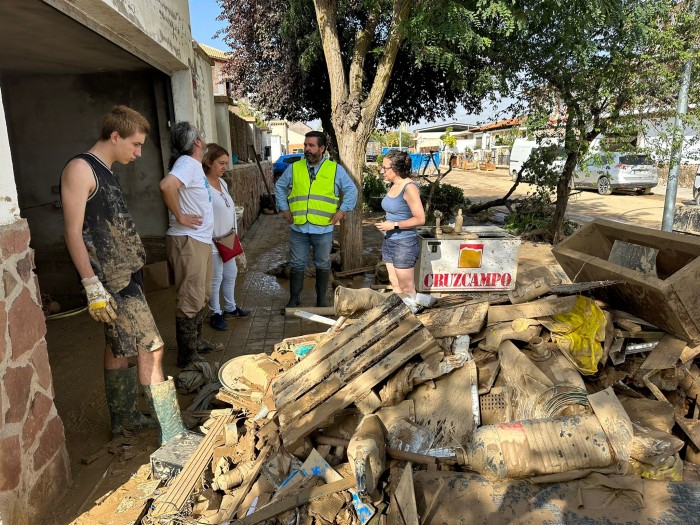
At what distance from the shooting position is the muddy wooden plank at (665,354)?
320 centimetres

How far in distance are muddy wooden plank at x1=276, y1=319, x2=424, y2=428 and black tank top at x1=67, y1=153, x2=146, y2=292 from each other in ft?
3.94

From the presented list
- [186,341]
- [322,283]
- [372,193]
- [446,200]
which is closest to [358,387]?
[186,341]

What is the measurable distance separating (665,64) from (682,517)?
737cm

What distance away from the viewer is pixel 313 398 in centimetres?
294

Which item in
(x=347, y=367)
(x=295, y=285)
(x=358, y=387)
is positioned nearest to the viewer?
(x=358, y=387)

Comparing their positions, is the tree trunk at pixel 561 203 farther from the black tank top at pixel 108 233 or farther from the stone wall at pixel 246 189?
the black tank top at pixel 108 233

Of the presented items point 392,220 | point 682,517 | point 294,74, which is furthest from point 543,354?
point 294,74

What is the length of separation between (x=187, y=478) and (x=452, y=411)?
4.89ft

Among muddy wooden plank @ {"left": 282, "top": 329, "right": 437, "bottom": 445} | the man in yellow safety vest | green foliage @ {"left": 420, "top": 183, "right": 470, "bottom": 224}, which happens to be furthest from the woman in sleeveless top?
green foliage @ {"left": 420, "top": 183, "right": 470, "bottom": 224}

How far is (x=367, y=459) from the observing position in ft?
7.73

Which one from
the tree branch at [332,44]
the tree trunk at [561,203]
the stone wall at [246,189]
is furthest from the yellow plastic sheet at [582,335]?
the tree trunk at [561,203]

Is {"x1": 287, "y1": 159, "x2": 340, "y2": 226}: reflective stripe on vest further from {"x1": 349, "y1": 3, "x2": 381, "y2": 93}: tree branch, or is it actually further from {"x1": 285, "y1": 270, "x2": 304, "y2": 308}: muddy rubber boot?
{"x1": 349, "y1": 3, "x2": 381, "y2": 93}: tree branch

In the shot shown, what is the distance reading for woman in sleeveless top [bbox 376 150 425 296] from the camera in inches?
177

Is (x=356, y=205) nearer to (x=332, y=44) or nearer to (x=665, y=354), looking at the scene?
(x=332, y=44)
